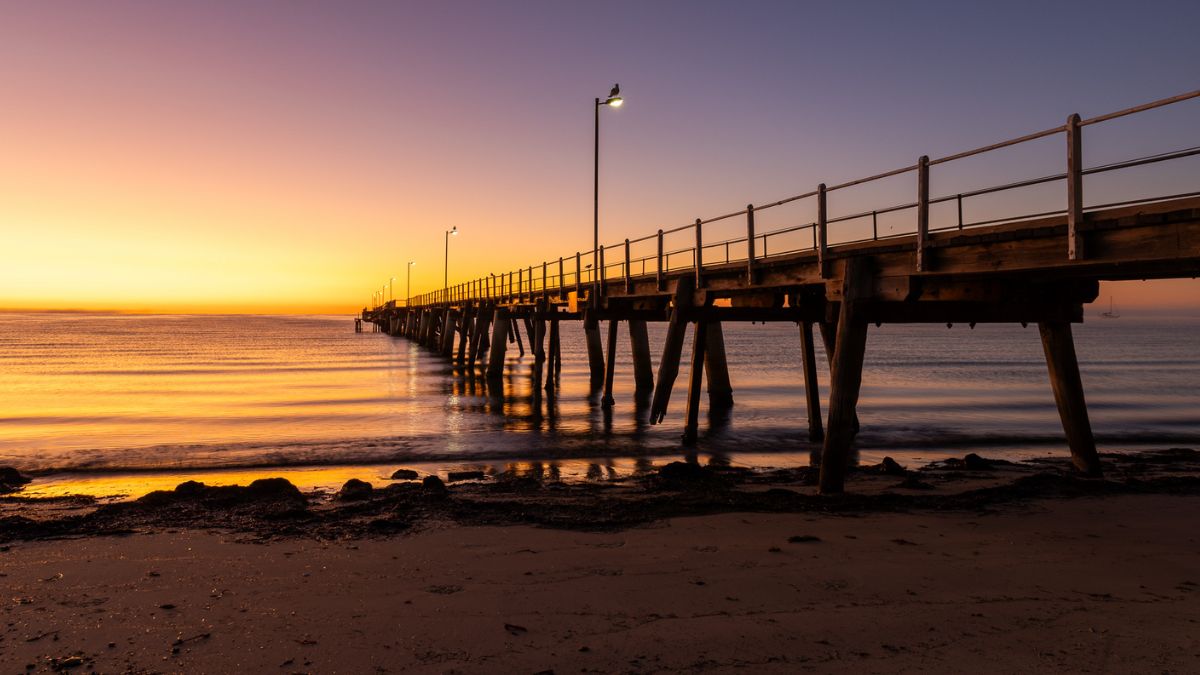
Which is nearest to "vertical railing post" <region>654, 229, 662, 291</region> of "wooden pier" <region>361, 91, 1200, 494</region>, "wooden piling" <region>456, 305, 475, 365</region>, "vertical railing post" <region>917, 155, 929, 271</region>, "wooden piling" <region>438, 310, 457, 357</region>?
"wooden pier" <region>361, 91, 1200, 494</region>

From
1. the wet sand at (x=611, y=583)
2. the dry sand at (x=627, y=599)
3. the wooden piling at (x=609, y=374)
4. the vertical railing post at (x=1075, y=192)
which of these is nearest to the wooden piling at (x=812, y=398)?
the wet sand at (x=611, y=583)

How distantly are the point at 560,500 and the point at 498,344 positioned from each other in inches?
879

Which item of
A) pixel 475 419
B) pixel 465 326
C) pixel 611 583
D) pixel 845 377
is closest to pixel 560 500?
pixel 611 583

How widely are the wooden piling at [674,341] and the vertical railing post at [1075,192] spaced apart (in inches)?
304

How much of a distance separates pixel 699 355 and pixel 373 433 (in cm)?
764

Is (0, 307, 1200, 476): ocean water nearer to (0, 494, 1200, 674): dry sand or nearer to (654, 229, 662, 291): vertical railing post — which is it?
(654, 229, 662, 291): vertical railing post

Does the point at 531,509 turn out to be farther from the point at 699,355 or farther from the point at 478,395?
the point at 478,395

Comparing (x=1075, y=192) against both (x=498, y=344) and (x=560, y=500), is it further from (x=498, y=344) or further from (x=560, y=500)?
(x=498, y=344)

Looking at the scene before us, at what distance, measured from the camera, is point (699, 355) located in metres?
14.3

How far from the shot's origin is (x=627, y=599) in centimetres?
529

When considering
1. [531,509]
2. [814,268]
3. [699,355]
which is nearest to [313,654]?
→ [531,509]

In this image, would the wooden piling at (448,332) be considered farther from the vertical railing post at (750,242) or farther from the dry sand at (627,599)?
the dry sand at (627,599)

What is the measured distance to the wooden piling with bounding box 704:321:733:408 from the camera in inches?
820

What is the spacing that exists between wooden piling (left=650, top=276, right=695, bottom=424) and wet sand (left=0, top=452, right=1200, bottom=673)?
5710 mm
